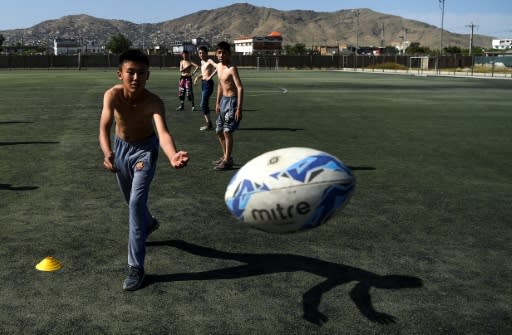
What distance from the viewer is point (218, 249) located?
5957 mm

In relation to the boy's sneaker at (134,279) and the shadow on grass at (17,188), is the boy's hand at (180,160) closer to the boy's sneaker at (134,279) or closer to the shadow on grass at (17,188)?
the boy's sneaker at (134,279)

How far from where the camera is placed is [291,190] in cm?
423

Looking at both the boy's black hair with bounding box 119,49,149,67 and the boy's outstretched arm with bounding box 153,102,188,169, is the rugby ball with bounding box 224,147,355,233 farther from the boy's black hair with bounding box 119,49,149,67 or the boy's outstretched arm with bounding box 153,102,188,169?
the boy's black hair with bounding box 119,49,149,67

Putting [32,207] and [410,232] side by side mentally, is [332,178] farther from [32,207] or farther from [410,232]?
[32,207]

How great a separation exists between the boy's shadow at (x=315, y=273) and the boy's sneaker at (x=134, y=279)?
12 centimetres

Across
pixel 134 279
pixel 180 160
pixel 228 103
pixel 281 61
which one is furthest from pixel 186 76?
pixel 281 61

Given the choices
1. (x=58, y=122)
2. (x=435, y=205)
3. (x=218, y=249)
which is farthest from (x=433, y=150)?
(x=58, y=122)

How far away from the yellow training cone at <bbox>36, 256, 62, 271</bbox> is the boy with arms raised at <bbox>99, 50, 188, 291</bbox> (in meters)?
0.78

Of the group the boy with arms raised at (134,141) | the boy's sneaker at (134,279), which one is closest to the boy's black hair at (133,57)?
the boy with arms raised at (134,141)

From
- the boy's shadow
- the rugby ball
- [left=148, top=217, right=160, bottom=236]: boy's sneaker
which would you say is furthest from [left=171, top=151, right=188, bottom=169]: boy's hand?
[left=148, top=217, right=160, bottom=236]: boy's sneaker

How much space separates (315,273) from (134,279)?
5.45 ft

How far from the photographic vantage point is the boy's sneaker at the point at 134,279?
486 centimetres

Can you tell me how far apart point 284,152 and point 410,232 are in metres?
2.76

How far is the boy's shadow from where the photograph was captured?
178 inches
